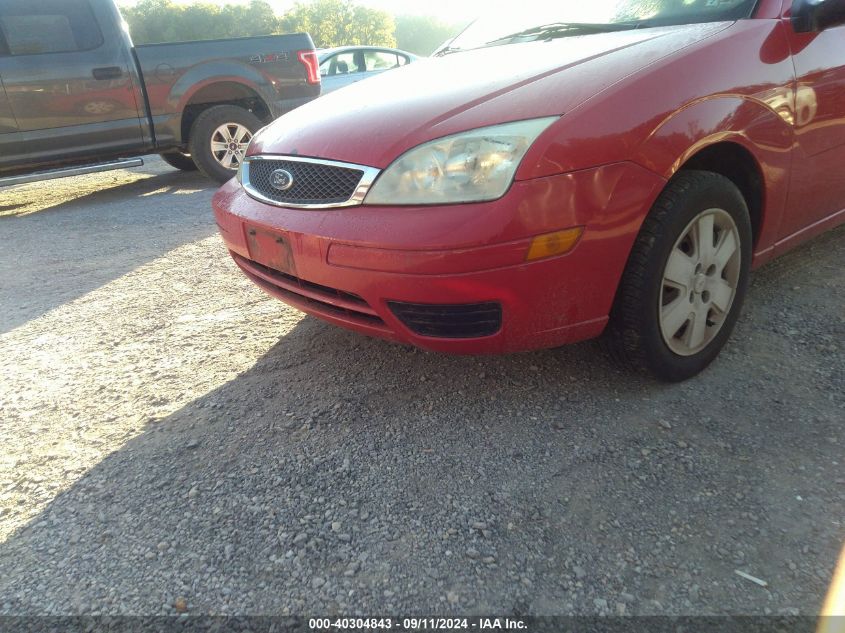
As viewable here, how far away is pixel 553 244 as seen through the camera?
1.87 metres

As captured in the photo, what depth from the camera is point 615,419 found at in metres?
2.16

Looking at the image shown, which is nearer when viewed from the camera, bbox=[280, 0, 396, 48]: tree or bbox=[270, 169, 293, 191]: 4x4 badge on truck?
bbox=[270, 169, 293, 191]: 4x4 badge on truck

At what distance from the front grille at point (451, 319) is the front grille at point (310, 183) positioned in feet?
1.33

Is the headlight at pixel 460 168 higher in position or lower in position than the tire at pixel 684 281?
higher

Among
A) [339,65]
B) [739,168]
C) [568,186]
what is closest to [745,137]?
[739,168]

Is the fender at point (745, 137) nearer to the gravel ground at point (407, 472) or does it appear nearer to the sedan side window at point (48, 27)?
the gravel ground at point (407, 472)

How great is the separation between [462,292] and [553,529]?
2.28 ft

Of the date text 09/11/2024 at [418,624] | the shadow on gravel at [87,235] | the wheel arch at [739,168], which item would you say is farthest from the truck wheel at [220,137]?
the date text 09/11/2024 at [418,624]

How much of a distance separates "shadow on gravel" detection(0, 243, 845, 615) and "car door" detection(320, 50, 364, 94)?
8478mm

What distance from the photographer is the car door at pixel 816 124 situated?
2.40 meters

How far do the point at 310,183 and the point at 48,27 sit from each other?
16.7ft

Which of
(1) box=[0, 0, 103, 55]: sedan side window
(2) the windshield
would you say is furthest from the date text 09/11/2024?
(1) box=[0, 0, 103, 55]: sedan side window

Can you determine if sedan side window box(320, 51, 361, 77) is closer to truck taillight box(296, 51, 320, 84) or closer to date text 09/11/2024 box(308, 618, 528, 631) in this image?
truck taillight box(296, 51, 320, 84)

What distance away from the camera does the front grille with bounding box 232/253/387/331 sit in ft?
6.91
